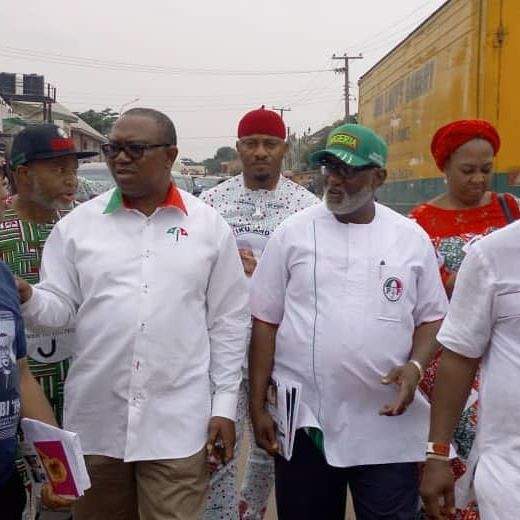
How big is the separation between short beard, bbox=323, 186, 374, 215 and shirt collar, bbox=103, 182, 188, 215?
0.58 metres

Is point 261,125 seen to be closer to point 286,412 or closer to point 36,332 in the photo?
point 36,332

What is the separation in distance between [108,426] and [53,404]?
0.79m

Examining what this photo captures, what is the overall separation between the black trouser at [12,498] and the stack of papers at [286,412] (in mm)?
961

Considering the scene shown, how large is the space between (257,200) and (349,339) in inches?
60.1

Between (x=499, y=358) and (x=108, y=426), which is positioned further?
(x=108, y=426)

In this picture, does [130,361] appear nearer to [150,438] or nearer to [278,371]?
[150,438]

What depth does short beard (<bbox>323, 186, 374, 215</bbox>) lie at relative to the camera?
10.6 feet

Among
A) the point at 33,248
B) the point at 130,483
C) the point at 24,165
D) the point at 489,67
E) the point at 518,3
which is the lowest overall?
the point at 130,483

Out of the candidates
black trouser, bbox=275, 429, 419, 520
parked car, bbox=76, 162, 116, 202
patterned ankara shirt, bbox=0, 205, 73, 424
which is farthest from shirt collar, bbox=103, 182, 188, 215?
parked car, bbox=76, 162, 116, 202

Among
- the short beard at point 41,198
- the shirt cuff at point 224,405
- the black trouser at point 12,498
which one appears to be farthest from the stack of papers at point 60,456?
the short beard at point 41,198

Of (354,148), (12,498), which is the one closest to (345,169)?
(354,148)

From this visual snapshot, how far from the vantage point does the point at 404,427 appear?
124 inches

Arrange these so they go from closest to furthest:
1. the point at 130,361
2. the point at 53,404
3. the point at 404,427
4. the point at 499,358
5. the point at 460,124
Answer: the point at 499,358 → the point at 130,361 → the point at 404,427 → the point at 53,404 → the point at 460,124

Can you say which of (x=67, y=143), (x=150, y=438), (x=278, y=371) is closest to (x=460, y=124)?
(x=278, y=371)
